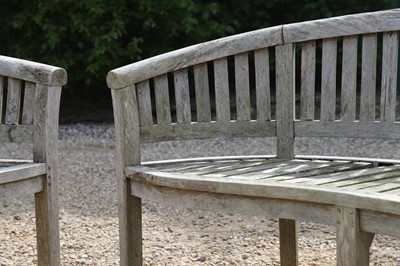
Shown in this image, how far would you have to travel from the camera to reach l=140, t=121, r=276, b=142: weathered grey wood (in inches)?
148

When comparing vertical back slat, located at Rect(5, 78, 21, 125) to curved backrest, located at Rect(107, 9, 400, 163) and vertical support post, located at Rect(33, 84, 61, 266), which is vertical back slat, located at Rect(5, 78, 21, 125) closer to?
vertical support post, located at Rect(33, 84, 61, 266)

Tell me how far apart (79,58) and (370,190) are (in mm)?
8468

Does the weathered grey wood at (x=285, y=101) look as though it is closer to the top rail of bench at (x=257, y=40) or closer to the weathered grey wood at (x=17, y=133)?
the top rail of bench at (x=257, y=40)

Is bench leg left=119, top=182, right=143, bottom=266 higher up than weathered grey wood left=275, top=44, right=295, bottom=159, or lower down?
lower down

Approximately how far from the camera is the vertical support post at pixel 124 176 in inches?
136

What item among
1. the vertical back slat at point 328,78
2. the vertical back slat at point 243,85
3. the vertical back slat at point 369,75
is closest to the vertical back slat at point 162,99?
the vertical back slat at point 243,85

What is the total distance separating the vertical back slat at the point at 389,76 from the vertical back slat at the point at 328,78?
236 mm

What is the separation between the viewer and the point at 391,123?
3.47 m

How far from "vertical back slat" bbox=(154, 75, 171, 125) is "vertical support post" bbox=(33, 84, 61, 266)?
45 cm

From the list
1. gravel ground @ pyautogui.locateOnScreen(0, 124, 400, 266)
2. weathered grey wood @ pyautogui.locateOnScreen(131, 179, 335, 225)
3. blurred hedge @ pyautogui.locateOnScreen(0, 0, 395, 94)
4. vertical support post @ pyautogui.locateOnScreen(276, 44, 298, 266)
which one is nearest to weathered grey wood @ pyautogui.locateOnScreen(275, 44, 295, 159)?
vertical support post @ pyautogui.locateOnScreen(276, 44, 298, 266)

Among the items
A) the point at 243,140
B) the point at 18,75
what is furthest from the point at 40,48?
the point at 18,75

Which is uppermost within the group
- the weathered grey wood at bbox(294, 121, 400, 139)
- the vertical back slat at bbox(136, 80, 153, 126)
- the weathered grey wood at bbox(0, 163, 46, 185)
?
the vertical back slat at bbox(136, 80, 153, 126)

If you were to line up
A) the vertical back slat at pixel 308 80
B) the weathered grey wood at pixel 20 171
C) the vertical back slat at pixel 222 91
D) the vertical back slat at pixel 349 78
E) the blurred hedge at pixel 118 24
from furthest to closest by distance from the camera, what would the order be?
the blurred hedge at pixel 118 24
the vertical back slat at pixel 222 91
the vertical back slat at pixel 308 80
the vertical back slat at pixel 349 78
the weathered grey wood at pixel 20 171

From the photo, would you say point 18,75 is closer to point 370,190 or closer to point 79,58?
point 370,190
